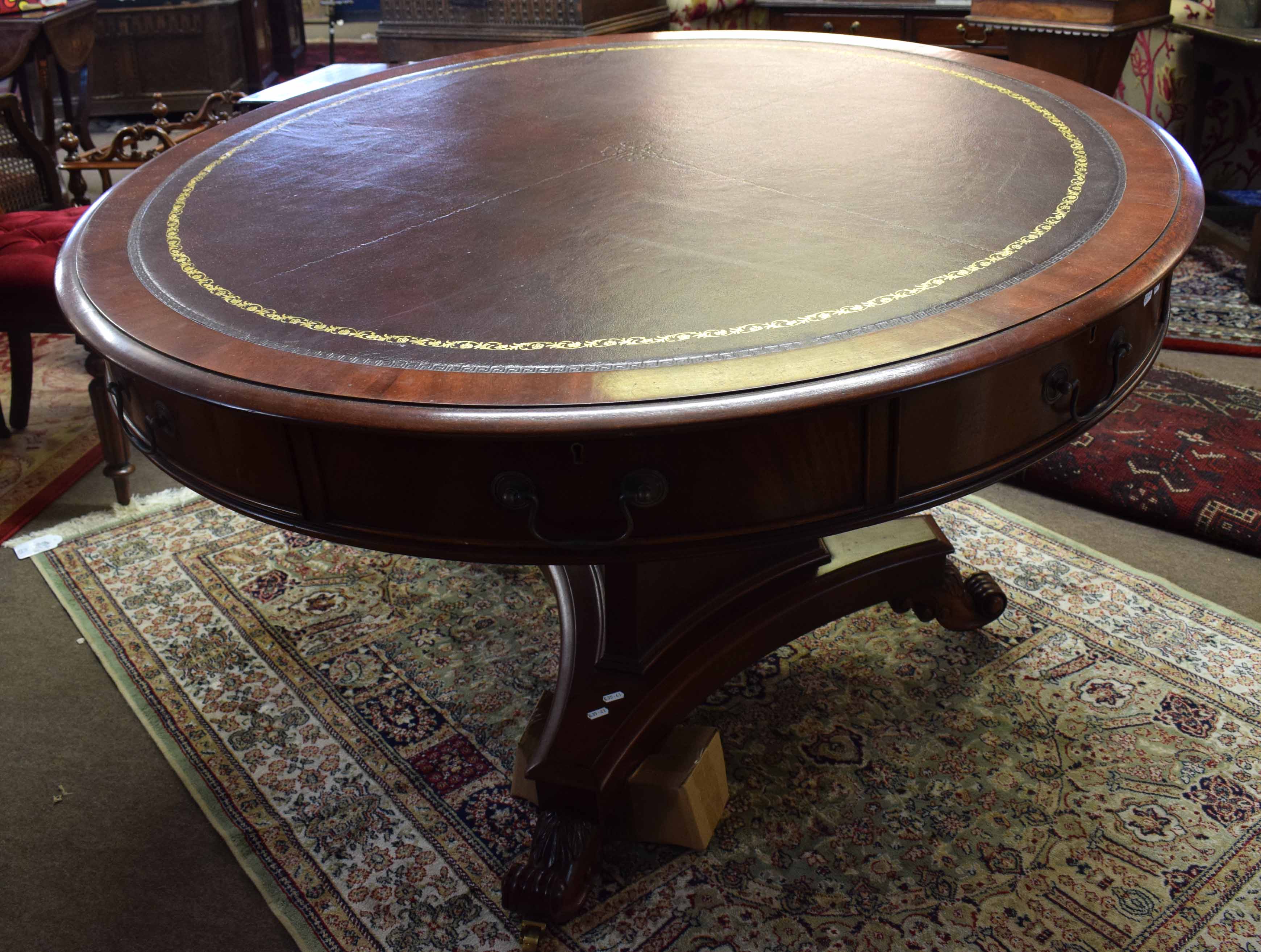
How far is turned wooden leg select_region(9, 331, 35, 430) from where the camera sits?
8.32 ft

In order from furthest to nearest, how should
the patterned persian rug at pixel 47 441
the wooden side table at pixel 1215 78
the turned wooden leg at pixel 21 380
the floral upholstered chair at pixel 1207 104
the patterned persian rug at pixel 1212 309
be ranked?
1. the floral upholstered chair at pixel 1207 104
2. the wooden side table at pixel 1215 78
3. the patterned persian rug at pixel 1212 309
4. the turned wooden leg at pixel 21 380
5. the patterned persian rug at pixel 47 441

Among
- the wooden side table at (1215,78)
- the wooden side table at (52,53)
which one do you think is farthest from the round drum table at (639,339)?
the wooden side table at (52,53)

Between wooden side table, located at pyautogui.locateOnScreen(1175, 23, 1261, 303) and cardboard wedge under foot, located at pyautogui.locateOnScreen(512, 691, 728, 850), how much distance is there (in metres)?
2.23

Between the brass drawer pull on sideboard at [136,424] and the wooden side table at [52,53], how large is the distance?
11.6ft

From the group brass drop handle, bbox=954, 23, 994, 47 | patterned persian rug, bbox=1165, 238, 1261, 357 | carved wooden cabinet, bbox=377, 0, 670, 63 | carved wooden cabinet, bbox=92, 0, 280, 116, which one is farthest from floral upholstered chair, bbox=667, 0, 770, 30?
carved wooden cabinet, bbox=92, 0, 280, 116

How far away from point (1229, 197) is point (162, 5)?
495 centimetres

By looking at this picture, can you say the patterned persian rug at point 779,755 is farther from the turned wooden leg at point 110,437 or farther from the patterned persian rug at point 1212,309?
the patterned persian rug at point 1212,309

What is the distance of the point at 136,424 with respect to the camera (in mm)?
1106

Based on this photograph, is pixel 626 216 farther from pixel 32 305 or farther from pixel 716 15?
pixel 716 15

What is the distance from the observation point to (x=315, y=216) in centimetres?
127

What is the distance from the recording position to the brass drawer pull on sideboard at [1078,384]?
0.99 m

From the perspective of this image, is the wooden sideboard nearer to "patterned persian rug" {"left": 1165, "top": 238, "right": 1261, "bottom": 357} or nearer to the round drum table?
"patterned persian rug" {"left": 1165, "top": 238, "right": 1261, "bottom": 357}

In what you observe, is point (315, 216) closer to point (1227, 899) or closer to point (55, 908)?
point (55, 908)

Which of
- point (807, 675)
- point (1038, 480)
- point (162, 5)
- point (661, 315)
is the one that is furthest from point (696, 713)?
point (162, 5)
